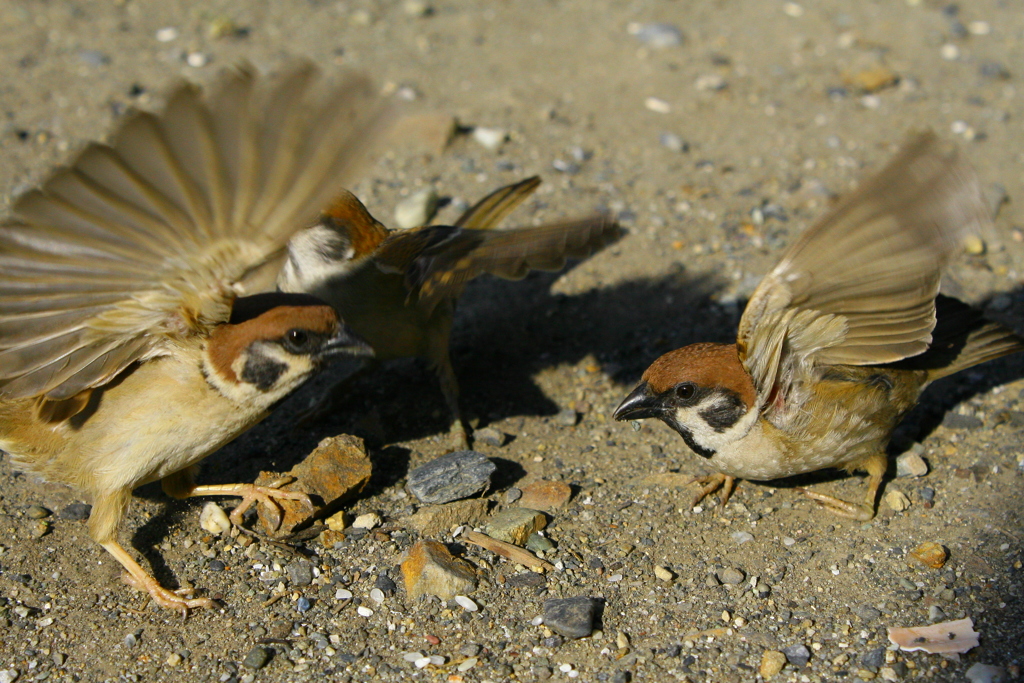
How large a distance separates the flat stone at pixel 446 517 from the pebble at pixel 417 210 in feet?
7.81

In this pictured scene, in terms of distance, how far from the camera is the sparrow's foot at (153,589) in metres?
3.49

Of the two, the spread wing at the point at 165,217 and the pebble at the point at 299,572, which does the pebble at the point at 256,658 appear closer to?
the pebble at the point at 299,572

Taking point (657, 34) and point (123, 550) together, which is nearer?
point (123, 550)

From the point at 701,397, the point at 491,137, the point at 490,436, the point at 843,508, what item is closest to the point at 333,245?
the point at 490,436

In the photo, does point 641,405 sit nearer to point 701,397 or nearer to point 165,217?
point 701,397

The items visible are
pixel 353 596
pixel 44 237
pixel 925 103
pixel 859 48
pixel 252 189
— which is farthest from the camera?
pixel 859 48

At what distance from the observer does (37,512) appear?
12.7 ft

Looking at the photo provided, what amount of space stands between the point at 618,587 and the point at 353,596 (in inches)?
41.3

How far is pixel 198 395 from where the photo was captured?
3406 millimetres

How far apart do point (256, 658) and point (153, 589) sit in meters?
0.54

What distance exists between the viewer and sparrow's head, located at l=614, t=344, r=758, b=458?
3678 mm

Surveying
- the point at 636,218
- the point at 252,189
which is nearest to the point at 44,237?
the point at 252,189

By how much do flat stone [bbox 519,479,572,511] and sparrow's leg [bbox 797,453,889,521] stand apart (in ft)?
3.51

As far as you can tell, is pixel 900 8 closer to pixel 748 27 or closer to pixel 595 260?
pixel 748 27
